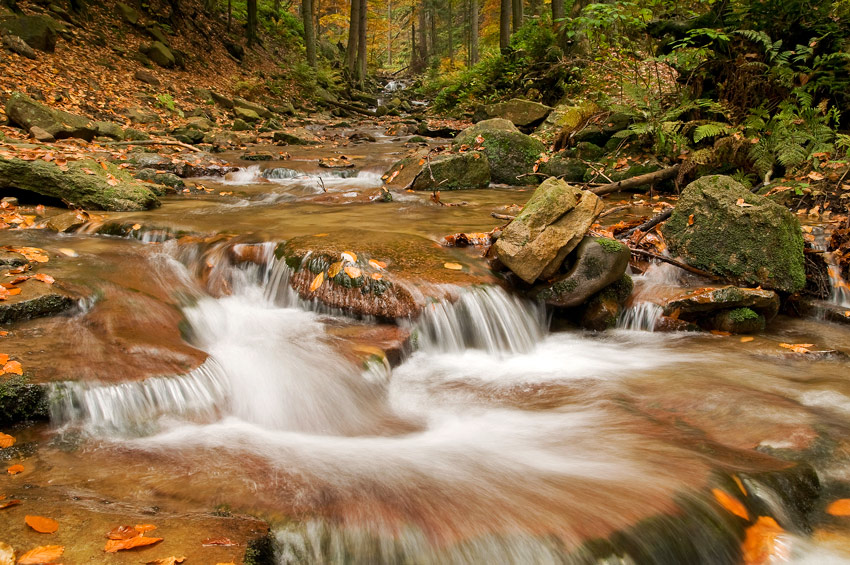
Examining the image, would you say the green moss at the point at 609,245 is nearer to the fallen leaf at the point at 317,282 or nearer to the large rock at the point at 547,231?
the large rock at the point at 547,231

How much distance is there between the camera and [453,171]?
382 inches

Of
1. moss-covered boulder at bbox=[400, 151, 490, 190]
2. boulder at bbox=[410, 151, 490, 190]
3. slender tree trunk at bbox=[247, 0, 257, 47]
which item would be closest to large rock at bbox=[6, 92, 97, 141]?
moss-covered boulder at bbox=[400, 151, 490, 190]

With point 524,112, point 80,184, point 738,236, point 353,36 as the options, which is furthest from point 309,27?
point 738,236

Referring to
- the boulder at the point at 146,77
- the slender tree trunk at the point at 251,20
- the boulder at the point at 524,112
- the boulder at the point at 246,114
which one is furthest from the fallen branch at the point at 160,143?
the slender tree trunk at the point at 251,20

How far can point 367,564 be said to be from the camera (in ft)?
7.04

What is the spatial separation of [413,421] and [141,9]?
70.0 ft

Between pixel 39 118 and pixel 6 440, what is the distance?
395 inches

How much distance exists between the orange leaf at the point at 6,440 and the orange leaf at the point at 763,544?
3588 mm

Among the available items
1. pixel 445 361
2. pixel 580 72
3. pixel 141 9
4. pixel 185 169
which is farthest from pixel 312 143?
pixel 445 361

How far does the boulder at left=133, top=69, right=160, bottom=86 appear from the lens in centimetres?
1580

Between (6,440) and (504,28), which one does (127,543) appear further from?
(504,28)

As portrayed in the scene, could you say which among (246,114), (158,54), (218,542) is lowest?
(218,542)

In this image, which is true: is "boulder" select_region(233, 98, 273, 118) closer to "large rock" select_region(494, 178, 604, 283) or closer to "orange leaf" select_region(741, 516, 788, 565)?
"large rock" select_region(494, 178, 604, 283)

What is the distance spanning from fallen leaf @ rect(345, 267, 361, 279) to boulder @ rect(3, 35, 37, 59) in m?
13.2
